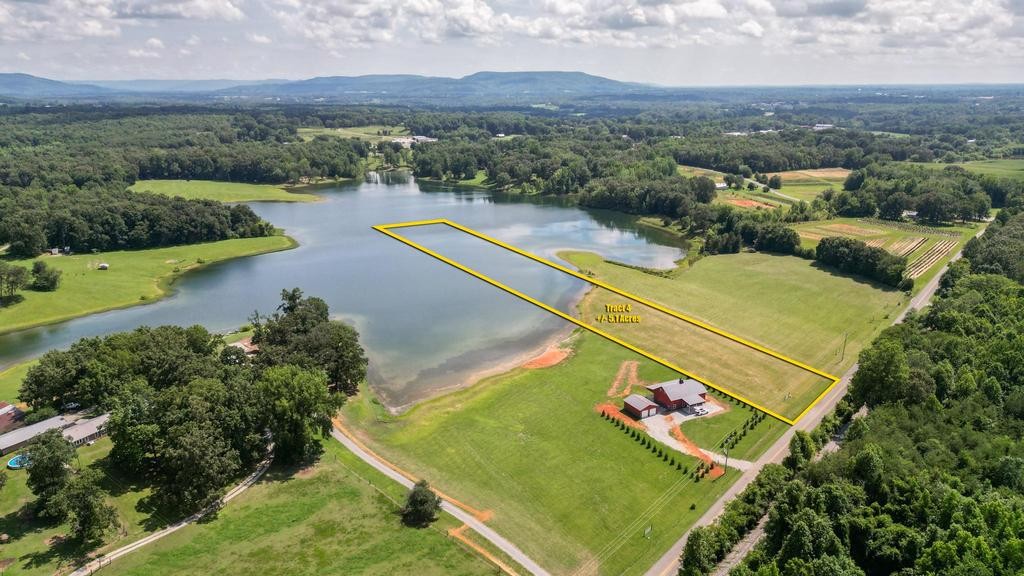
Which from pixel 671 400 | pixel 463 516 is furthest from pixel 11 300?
pixel 671 400

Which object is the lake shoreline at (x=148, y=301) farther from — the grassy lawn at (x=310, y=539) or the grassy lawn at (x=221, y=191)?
the grassy lawn at (x=221, y=191)

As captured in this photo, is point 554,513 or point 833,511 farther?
point 554,513

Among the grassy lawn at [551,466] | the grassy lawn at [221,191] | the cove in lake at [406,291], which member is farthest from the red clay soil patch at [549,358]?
the grassy lawn at [221,191]

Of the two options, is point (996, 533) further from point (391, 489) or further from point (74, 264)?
point (74, 264)

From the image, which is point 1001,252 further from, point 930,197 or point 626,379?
point 626,379

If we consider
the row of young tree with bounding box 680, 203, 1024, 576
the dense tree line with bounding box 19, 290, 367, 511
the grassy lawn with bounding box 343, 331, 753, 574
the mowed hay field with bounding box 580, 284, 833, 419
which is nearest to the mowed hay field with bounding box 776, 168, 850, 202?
the mowed hay field with bounding box 580, 284, 833, 419

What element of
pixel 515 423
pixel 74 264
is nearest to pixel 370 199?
pixel 74 264
